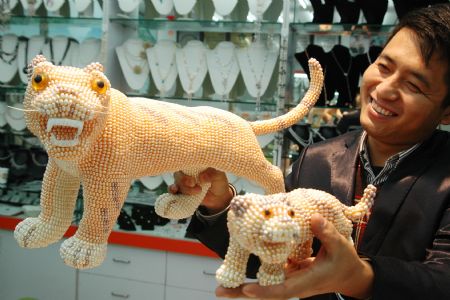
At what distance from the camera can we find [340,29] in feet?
6.06

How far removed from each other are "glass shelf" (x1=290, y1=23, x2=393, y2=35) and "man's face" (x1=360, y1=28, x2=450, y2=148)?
117 cm

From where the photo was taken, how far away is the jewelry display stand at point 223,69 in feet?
6.26

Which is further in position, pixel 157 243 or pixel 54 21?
pixel 54 21

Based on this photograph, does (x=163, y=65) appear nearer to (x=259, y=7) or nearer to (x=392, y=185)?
(x=259, y=7)

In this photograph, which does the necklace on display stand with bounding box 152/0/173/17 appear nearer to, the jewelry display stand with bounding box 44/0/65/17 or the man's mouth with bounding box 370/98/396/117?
the jewelry display stand with bounding box 44/0/65/17

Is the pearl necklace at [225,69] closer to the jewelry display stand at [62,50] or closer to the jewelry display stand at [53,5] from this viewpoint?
the jewelry display stand at [62,50]

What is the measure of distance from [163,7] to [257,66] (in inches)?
21.5

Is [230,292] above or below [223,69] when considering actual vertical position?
below

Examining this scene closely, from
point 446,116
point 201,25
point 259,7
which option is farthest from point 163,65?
point 446,116

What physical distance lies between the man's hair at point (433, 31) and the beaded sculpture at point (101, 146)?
170 millimetres

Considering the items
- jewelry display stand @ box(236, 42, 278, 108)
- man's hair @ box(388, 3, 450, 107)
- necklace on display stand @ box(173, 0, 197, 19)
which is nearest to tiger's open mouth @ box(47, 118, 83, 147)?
man's hair @ box(388, 3, 450, 107)

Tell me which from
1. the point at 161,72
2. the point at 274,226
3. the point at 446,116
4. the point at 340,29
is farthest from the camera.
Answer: the point at 161,72

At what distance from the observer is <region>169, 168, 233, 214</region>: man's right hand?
0.69m

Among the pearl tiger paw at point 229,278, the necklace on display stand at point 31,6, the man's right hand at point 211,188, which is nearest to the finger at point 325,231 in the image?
the pearl tiger paw at point 229,278
